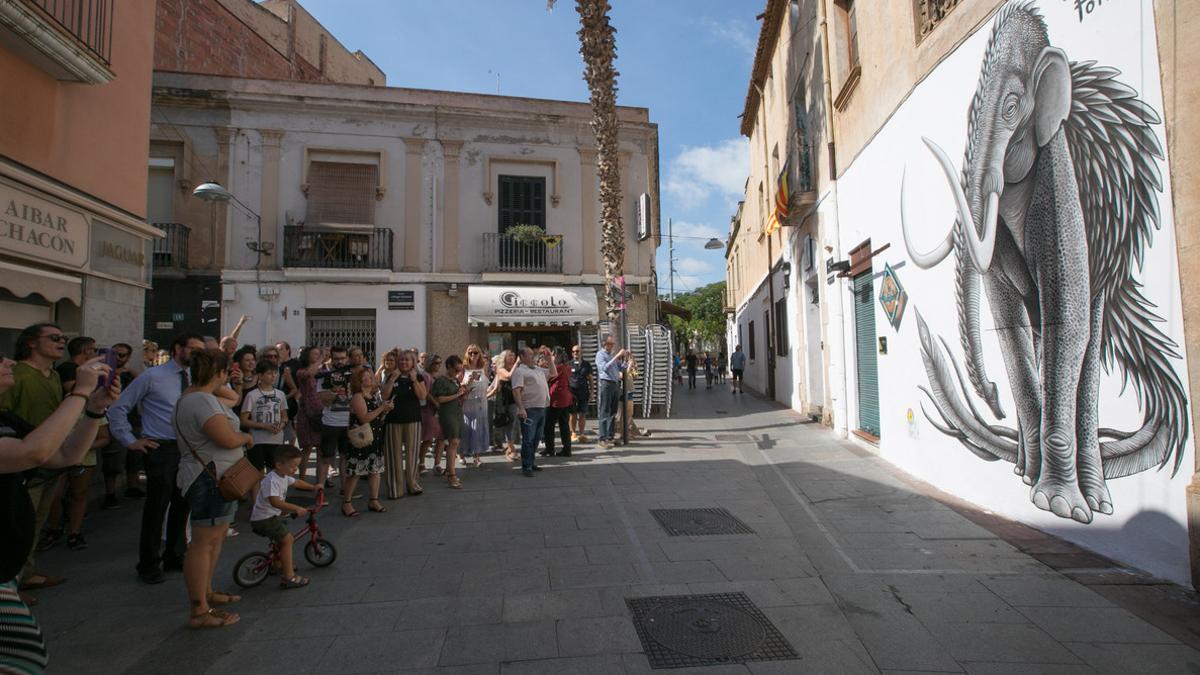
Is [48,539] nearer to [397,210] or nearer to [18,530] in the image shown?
[18,530]

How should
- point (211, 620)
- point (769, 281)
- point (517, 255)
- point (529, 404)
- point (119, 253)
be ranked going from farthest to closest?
point (769, 281), point (517, 255), point (529, 404), point (119, 253), point (211, 620)

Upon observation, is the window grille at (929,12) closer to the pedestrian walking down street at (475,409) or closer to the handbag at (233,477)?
the pedestrian walking down street at (475,409)

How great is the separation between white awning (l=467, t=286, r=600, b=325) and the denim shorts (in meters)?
12.0

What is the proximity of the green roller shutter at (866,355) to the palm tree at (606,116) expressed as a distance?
14.8ft

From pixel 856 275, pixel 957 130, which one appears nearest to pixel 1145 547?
pixel 957 130

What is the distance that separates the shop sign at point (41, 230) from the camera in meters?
5.82

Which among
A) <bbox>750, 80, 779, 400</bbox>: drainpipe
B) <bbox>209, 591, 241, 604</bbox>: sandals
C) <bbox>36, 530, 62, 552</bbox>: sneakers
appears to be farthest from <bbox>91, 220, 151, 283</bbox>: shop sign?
<bbox>750, 80, 779, 400</bbox>: drainpipe

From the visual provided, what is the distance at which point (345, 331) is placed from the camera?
15602 millimetres

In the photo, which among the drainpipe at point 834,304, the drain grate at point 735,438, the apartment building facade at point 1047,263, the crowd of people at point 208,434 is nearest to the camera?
the crowd of people at point 208,434

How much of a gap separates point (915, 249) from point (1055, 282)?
6.86ft

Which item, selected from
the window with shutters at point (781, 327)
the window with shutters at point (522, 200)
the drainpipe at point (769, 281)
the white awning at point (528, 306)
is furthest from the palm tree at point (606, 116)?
the drainpipe at point (769, 281)

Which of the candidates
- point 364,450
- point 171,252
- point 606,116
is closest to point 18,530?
point 364,450

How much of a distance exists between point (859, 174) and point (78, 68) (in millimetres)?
9493

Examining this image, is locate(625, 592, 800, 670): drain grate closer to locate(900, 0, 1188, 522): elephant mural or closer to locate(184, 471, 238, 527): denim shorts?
locate(184, 471, 238, 527): denim shorts
